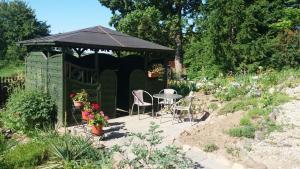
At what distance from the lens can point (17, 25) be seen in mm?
34188

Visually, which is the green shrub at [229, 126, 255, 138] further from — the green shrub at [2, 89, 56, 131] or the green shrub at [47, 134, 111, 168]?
the green shrub at [2, 89, 56, 131]

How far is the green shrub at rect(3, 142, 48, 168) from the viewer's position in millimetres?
5434

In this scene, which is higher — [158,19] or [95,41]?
[158,19]

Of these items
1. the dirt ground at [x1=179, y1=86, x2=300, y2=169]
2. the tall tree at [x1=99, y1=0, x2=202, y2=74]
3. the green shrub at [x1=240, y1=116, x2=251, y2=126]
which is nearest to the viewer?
the dirt ground at [x1=179, y1=86, x2=300, y2=169]

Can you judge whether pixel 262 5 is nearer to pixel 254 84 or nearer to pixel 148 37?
pixel 254 84

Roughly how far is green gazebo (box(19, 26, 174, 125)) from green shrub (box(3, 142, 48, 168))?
2725 millimetres

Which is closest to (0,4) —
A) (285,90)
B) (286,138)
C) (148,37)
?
(148,37)

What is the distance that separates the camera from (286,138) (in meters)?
7.20

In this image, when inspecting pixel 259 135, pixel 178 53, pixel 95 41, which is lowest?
pixel 259 135

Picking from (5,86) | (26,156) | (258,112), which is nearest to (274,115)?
(258,112)

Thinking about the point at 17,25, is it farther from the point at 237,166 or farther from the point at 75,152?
the point at 237,166

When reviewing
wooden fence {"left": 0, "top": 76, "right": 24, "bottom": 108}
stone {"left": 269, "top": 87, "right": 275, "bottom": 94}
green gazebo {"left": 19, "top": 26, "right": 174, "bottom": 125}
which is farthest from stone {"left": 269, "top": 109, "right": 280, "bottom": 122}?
wooden fence {"left": 0, "top": 76, "right": 24, "bottom": 108}

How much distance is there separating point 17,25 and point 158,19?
17.5 m

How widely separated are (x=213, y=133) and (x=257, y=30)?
12345 millimetres
